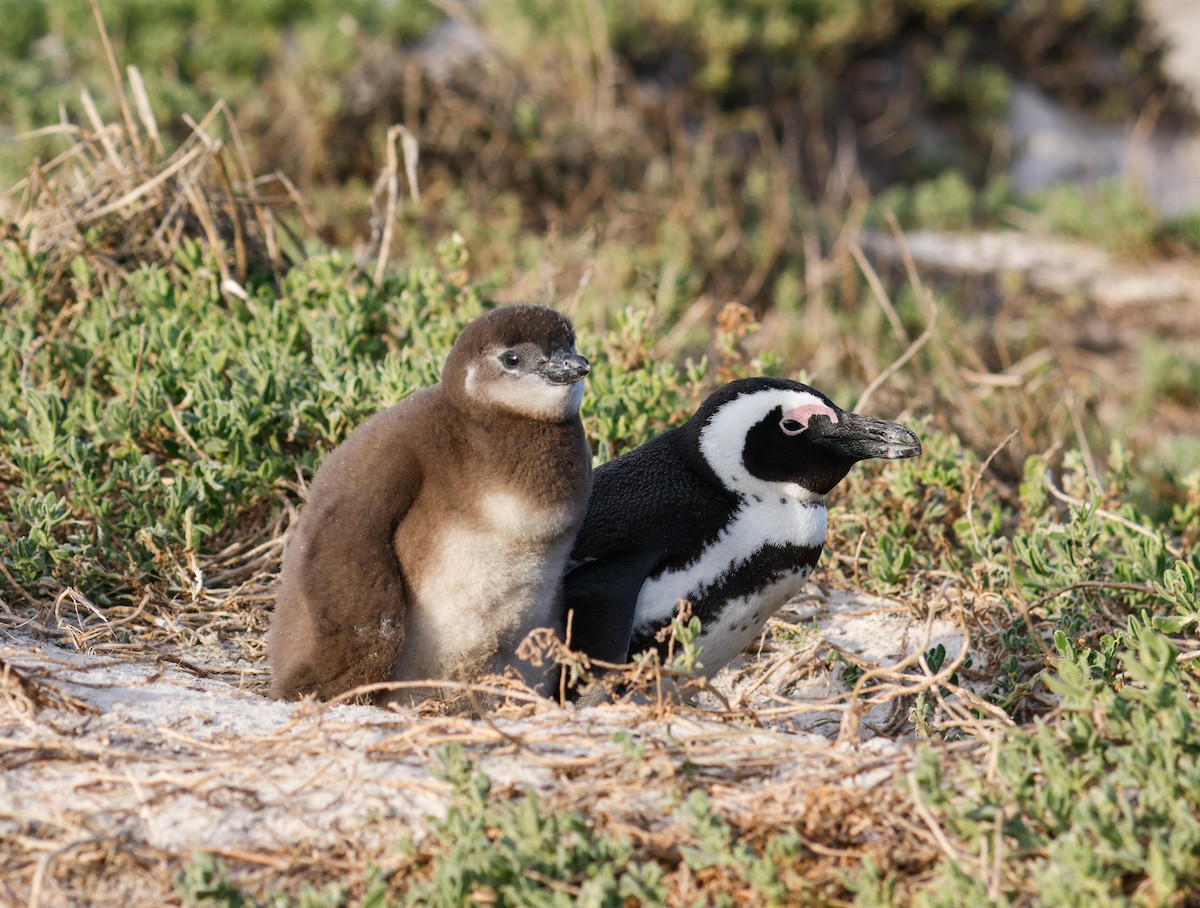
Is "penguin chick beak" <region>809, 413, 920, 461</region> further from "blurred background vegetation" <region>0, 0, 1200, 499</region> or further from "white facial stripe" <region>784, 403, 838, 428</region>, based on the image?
"blurred background vegetation" <region>0, 0, 1200, 499</region>

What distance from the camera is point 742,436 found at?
13.2 ft

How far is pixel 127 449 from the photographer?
465 centimetres

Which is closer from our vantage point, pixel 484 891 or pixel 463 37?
pixel 484 891

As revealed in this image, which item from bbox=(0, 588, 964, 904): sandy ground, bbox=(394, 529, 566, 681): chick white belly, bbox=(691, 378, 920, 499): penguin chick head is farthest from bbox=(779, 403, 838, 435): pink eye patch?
bbox=(0, 588, 964, 904): sandy ground

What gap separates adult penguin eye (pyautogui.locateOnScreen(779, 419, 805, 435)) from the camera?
4012 millimetres

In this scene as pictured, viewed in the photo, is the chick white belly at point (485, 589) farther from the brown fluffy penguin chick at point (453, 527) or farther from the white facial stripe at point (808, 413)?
the white facial stripe at point (808, 413)

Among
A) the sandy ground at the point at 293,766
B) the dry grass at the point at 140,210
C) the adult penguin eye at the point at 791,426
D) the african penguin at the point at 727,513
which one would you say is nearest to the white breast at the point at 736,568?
the african penguin at the point at 727,513

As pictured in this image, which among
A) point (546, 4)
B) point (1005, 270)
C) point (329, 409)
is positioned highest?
point (546, 4)

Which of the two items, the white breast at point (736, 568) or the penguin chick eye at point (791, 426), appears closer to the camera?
the white breast at point (736, 568)

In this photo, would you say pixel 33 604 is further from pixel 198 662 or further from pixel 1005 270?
pixel 1005 270

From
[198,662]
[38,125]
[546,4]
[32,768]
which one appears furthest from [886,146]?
[32,768]

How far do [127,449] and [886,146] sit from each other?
9.49m

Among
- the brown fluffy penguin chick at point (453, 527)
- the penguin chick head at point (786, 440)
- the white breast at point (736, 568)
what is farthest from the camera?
the penguin chick head at point (786, 440)

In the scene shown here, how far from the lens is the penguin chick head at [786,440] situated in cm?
399
